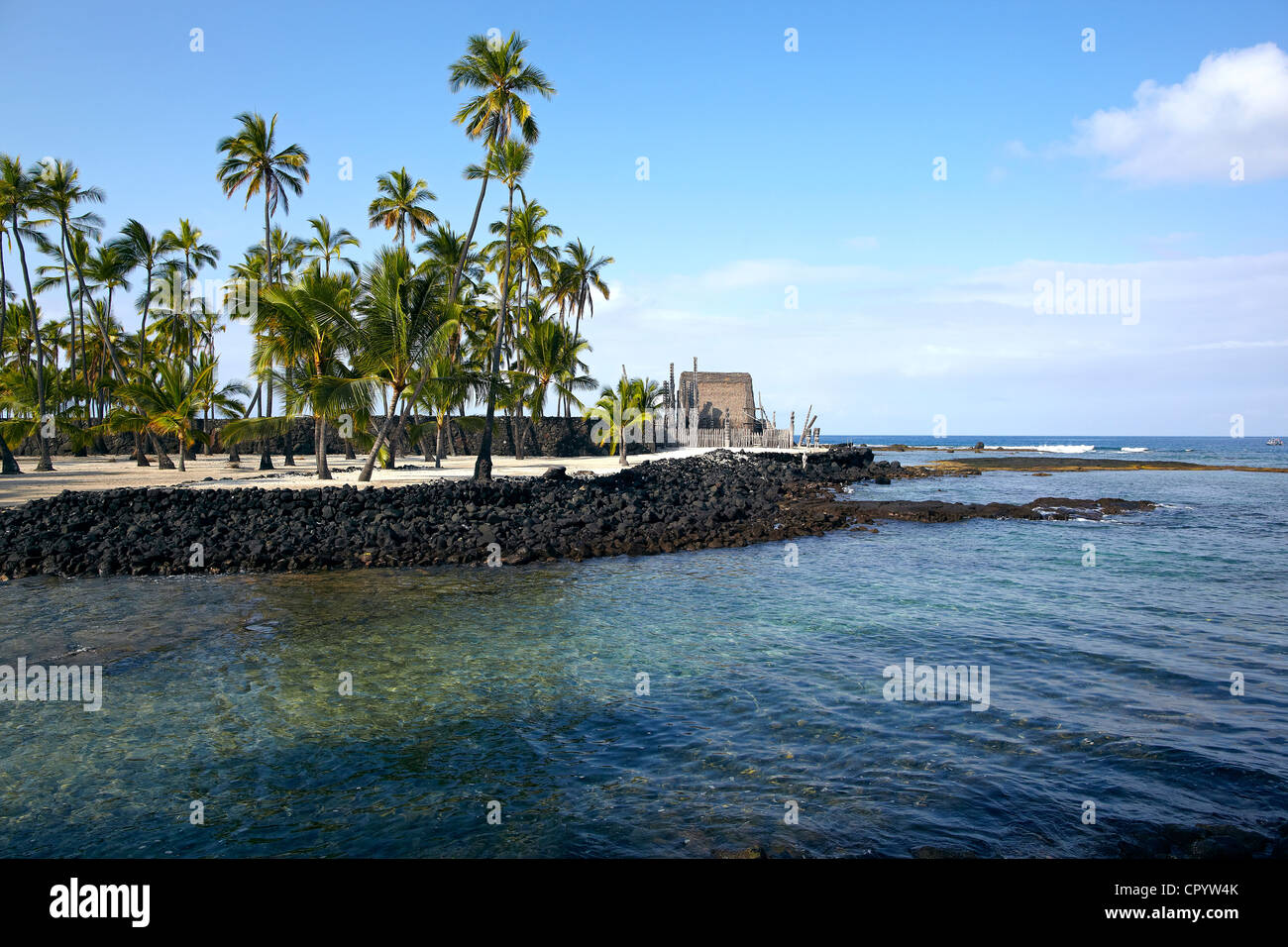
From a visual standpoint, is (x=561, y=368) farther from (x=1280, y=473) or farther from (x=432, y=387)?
(x=1280, y=473)

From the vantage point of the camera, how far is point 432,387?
23.6 meters

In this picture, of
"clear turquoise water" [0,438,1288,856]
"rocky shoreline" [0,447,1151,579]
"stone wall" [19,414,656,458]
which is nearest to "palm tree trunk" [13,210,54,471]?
"stone wall" [19,414,656,458]

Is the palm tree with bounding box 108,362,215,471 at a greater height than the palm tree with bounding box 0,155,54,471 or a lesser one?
lesser

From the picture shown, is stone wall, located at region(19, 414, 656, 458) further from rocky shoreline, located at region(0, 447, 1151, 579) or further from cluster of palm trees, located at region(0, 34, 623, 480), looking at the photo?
rocky shoreline, located at region(0, 447, 1151, 579)

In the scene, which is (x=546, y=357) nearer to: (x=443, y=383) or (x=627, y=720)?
(x=443, y=383)

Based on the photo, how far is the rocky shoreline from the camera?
49.0 ft

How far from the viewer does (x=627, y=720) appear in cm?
723

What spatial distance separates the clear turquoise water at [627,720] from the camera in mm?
5188

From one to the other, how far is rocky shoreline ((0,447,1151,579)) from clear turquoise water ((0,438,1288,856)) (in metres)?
1.16

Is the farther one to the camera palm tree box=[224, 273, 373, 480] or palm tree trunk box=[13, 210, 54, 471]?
palm tree trunk box=[13, 210, 54, 471]

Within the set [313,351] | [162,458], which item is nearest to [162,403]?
[162,458]

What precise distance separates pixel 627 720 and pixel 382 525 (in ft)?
36.3

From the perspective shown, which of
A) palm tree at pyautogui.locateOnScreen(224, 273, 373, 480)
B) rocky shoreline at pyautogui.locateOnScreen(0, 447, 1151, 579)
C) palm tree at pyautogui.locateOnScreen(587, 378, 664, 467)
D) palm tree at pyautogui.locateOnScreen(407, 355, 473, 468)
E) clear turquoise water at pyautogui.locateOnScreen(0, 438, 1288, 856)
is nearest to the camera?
clear turquoise water at pyautogui.locateOnScreen(0, 438, 1288, 856)

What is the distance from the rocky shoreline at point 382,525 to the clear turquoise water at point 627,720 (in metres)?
1.16
